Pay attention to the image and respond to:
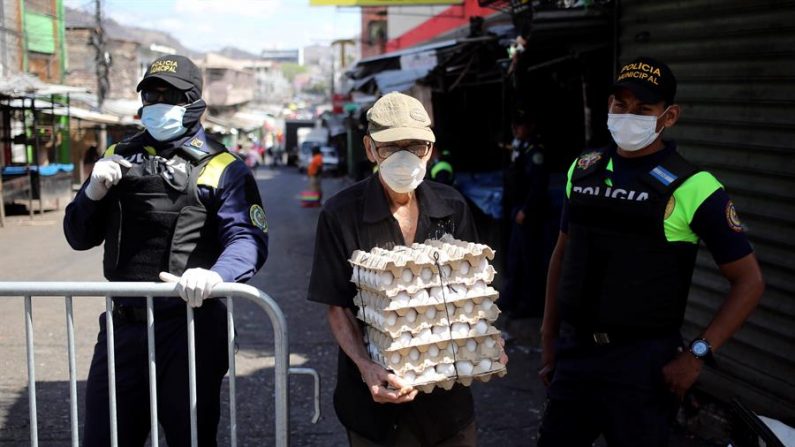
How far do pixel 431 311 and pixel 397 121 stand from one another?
2.19 ft

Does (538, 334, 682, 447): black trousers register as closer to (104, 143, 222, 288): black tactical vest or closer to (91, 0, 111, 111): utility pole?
(104, 143, 222, 288): black tactical vest

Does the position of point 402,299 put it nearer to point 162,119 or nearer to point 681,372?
point 681,372

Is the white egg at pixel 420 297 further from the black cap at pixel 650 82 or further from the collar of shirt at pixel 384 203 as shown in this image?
the black cap at pixel 650 82

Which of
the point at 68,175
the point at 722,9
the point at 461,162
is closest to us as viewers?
the point at 722,9

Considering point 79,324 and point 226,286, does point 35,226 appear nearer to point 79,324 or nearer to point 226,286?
point 79,324

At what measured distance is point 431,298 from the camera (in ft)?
8.27

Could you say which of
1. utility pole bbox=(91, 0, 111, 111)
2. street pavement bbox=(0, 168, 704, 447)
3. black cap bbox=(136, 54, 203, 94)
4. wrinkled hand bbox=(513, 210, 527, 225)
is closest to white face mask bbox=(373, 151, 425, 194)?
black cap bbox=(136, 54, 203, 94)

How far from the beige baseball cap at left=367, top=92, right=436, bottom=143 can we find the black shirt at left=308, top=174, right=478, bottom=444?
0.78ft

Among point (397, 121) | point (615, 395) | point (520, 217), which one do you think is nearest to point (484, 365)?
point (615, 395)

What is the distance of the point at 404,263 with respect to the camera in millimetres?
2438

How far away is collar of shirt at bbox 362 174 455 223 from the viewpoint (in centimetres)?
275

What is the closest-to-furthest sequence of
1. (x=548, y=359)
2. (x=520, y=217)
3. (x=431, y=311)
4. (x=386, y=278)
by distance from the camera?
1. (x=386, y=278)
2. (x=431, y=311)
3. (x=548, y=359)
4. (x=520, y=217)

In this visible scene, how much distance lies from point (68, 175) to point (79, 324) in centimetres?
1265

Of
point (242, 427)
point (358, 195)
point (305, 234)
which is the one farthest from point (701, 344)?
point (305, 234)
